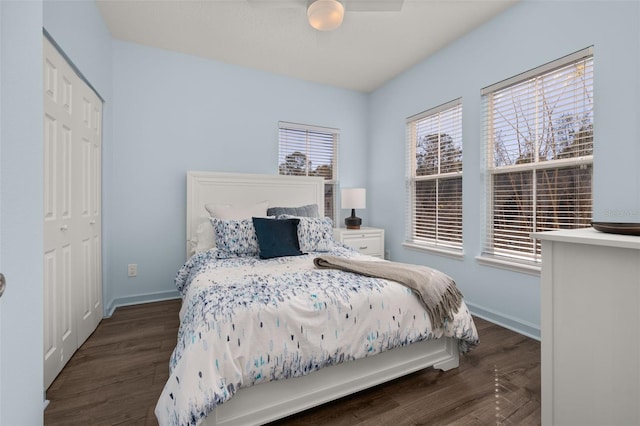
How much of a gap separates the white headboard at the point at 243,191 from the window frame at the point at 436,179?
117 centimetres

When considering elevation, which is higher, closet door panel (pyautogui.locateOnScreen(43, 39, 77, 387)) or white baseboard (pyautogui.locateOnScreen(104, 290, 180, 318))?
closet door panel (pyautogui.locateOnScreen(43, 39, 77, 387))

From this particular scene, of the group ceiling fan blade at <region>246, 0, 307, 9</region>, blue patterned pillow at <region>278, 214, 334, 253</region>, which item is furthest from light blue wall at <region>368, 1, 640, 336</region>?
ceiling fan blade at <region>246, 0, 307, 9</region>

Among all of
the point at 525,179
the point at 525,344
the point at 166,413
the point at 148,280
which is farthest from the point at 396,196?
the point at 166,413

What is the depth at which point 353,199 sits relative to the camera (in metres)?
3.98

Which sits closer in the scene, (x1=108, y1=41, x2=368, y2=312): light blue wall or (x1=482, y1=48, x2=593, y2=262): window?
(x1=482, y1=48, x2=593, y2=262): window

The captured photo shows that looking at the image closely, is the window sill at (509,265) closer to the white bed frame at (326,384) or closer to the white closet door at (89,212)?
the white bed frame at (326,384)

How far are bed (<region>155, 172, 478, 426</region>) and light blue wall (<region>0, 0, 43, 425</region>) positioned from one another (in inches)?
→ 18.5

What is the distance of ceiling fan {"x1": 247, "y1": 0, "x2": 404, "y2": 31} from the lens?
7.54 ft

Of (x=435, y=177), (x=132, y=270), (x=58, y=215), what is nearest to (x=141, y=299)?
(x=132, y=270)

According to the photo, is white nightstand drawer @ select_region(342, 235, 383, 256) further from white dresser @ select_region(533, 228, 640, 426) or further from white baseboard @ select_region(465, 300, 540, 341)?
white dresser @ select_region(533, 228, 640, 426)

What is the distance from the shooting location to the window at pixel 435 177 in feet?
10.6

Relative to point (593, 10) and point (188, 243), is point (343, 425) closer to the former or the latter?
point (188, 243)

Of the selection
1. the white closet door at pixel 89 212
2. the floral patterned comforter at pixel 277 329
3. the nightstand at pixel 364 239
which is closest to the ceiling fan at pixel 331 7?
the white closet door at pixel 89 212

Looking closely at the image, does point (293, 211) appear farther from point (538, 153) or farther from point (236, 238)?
point (538, 153)
